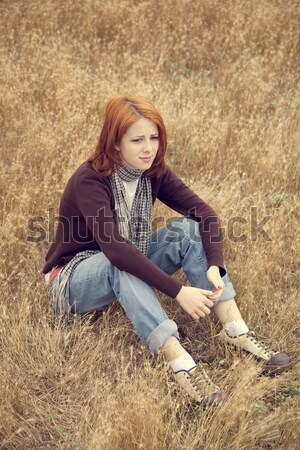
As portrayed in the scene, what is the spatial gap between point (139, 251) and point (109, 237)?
177mm

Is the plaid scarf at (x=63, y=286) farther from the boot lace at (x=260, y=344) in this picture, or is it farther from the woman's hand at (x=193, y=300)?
the boot lace at (x=260, y=344)

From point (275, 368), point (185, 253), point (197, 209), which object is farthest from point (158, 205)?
point (275, 368)

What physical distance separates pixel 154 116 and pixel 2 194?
62.8 inches

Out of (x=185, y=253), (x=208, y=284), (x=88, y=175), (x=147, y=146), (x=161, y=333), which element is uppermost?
(x=147, y=146)

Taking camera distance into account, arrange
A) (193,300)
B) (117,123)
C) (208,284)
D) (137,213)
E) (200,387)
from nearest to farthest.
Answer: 1. (200,387)
2. (193,300)
3. (117,123)
4. (208,284)
5. (137,213)

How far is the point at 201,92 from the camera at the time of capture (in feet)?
17.6

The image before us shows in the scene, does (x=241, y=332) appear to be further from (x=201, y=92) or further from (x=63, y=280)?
(x=201, y=92)

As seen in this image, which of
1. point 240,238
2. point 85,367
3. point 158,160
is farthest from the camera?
point 240,238

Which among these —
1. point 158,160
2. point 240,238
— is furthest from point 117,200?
point 240,238

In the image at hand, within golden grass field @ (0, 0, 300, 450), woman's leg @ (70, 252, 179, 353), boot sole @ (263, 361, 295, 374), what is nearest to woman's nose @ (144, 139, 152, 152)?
woman's leg @ (70, 252, 179, 353)

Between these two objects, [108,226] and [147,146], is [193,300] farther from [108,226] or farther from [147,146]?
[147,146]

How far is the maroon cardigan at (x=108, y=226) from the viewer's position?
260cm

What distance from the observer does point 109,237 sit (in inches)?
105

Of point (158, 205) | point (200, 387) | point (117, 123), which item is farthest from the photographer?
point (158, 205)
